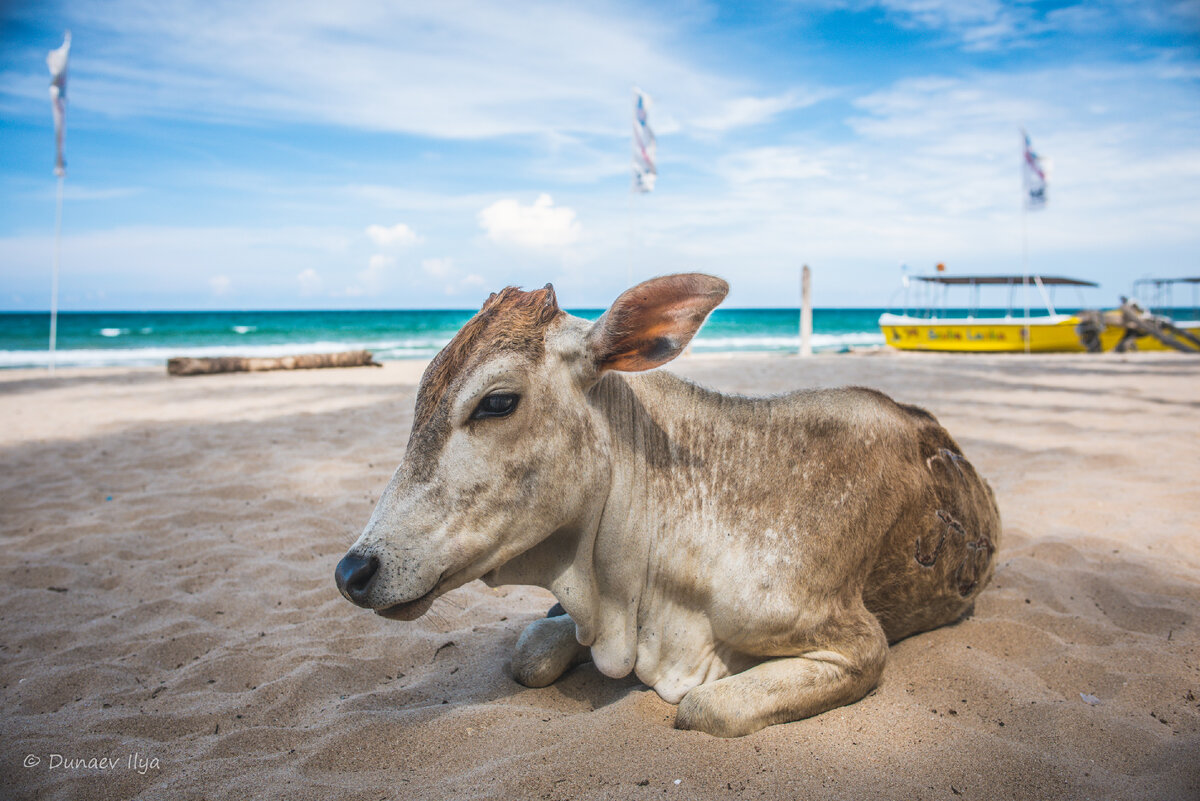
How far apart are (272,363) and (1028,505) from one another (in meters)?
15.1

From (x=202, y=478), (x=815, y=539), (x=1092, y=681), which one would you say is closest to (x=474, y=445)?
(x=815, y=539)

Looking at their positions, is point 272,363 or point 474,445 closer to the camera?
point 474,445

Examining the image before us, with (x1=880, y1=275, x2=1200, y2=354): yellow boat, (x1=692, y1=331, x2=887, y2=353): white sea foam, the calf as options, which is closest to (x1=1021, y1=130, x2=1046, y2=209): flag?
(x1=880, y1=275, x2=1200, y2=354): yellow boat

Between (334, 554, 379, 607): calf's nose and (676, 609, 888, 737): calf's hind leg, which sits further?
(676, 609, 888, 737): calf's hind leg

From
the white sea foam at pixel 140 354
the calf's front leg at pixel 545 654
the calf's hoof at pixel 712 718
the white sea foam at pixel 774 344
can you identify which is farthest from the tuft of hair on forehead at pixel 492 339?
the white sea foam at pixel 774 344

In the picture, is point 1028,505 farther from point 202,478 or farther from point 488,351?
point 202,478

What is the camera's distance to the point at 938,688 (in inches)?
99.1

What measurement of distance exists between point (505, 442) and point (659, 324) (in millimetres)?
585

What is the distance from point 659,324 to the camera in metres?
2.16

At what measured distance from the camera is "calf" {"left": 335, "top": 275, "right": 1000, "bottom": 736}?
2055mm

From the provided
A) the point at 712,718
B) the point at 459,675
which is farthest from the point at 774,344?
the point at 712,718

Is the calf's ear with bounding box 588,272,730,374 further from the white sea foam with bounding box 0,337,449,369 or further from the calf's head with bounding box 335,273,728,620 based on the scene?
the white sea foam with bounding box 0,337,449,369

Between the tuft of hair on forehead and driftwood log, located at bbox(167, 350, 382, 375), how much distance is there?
48.8 feet

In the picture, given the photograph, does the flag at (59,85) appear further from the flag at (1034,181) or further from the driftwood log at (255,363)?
the flag at (1034,181)
